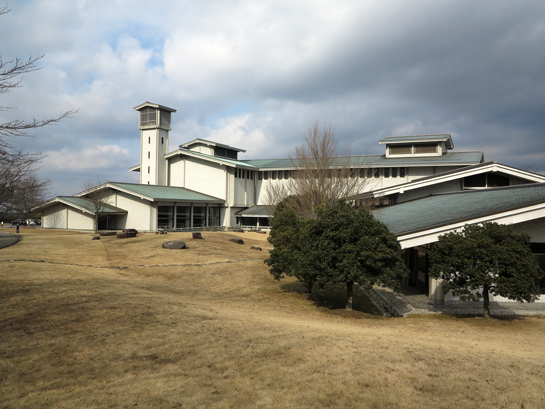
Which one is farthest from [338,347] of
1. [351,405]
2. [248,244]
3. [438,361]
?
[248,244]

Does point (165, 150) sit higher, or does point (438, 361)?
point (165, 150)

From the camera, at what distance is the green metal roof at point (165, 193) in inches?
1599

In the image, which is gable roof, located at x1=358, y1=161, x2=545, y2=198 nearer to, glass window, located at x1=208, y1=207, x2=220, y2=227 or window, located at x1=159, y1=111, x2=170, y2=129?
glass window, located at x1=208, y1=207, x2=220, y2=227

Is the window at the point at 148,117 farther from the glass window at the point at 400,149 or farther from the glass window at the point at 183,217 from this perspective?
the glass window at the point at 400,149

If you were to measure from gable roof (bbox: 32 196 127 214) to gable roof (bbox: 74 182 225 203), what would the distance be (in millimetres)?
1715

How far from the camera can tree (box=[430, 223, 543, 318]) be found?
10852 millimetres

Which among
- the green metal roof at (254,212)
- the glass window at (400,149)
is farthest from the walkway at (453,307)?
the green metal roof at (254,212)

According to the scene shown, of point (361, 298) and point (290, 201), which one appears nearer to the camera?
point (361, 298)

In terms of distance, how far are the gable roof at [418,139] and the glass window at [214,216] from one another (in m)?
22.6

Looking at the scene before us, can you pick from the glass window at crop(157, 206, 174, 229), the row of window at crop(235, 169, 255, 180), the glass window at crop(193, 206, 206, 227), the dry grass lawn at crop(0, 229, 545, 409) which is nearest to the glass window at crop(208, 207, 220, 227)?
the glass window at crop(193, 206, 206, 227)

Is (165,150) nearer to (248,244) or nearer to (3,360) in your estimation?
(248,244)

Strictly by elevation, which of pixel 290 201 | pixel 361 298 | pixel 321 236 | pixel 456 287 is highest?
pixel 290 201

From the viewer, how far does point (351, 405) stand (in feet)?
17.5

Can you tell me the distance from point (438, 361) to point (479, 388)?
1262 millimetres
